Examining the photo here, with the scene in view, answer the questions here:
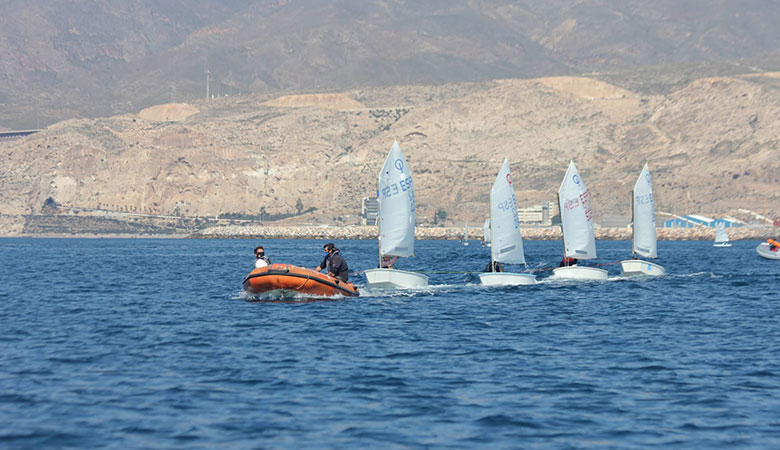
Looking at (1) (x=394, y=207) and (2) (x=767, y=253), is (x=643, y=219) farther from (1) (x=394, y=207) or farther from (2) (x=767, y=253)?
(2) (x=767, y=253)

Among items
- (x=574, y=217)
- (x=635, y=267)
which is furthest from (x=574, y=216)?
(x=635, y=267)

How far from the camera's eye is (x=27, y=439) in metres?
17.2

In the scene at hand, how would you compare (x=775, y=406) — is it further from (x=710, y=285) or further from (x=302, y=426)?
(x=710, y=285)

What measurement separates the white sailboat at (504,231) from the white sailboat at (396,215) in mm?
4523

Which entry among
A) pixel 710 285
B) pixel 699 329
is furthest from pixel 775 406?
pixel 710 285

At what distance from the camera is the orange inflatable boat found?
38625mm

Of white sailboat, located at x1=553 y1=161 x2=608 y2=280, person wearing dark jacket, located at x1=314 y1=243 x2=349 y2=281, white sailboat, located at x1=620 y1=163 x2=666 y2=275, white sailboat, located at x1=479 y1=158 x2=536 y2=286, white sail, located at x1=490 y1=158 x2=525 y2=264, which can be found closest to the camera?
person wearing dark jacket, located at x1=314 y1=243 x2=349 y2=281

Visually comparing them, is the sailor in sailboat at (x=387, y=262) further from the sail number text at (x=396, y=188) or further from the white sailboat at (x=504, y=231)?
the white sailboat at (x=504, y=231)

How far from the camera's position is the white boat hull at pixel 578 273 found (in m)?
51.2

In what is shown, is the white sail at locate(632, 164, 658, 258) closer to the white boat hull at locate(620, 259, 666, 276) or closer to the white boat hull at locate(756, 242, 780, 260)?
the white boat hull at locate(620, 259, 666, 276)

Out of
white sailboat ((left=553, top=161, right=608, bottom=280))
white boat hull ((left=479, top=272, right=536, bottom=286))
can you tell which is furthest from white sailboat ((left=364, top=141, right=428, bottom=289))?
white sailboat ((left=553, top=161, right=608, bottom=280))

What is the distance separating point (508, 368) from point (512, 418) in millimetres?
5327

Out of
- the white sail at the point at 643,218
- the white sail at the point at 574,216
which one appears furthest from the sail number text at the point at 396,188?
the white sail at the point at 643,218

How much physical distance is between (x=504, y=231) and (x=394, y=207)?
6375 millimetres
